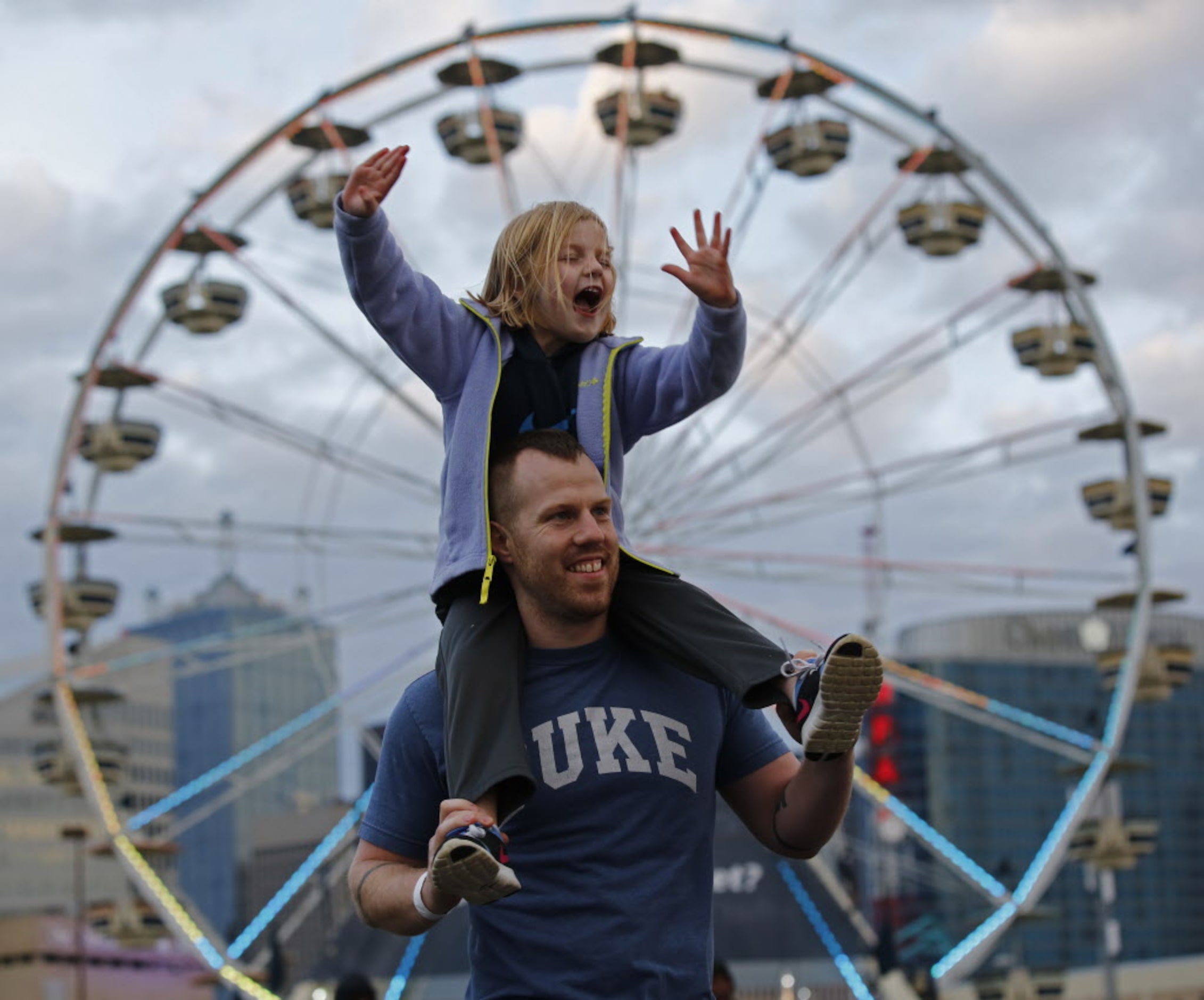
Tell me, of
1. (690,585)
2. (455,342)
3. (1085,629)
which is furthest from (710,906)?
(1085,629)

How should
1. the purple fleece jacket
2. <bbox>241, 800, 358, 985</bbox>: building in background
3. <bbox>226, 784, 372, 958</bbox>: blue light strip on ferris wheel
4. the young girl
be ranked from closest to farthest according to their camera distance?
the young girl
the purple fleece jacket
<bbox>226, 784, 372, 958</bbox>: blue light strip on ferris wheel
<bbox>241, 800, 358, 985</bbox>: building in background

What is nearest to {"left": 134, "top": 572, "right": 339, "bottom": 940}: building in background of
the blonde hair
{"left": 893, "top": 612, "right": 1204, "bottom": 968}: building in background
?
{"left": 893, "top": 612, "right": 1204, "bottom": 968}: building in background

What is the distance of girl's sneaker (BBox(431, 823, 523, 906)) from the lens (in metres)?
3.38

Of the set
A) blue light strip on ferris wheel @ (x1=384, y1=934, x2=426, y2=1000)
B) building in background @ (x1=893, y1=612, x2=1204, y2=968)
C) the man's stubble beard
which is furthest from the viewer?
building in background @ (x1=893, y1=612, x2=1204, y2=968)

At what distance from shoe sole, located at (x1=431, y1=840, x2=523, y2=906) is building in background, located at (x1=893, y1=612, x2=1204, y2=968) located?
107m

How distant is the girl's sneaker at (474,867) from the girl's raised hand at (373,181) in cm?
124

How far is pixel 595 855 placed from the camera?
385 centimetres

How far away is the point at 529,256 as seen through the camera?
420 centimetres

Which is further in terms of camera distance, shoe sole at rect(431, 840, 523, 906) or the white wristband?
the white wristband

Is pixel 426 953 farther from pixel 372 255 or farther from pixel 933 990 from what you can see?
pixel 372 255

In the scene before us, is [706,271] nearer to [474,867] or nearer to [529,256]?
[529,256]

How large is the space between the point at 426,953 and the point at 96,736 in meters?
4.99

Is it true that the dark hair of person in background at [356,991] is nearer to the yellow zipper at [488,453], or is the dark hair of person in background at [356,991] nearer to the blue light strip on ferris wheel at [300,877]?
the yellow zipper at [488,453]

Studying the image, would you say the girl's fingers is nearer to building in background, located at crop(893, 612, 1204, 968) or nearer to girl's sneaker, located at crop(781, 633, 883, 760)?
girl's sneaker, located at crop(781, 633, 883, 760)
